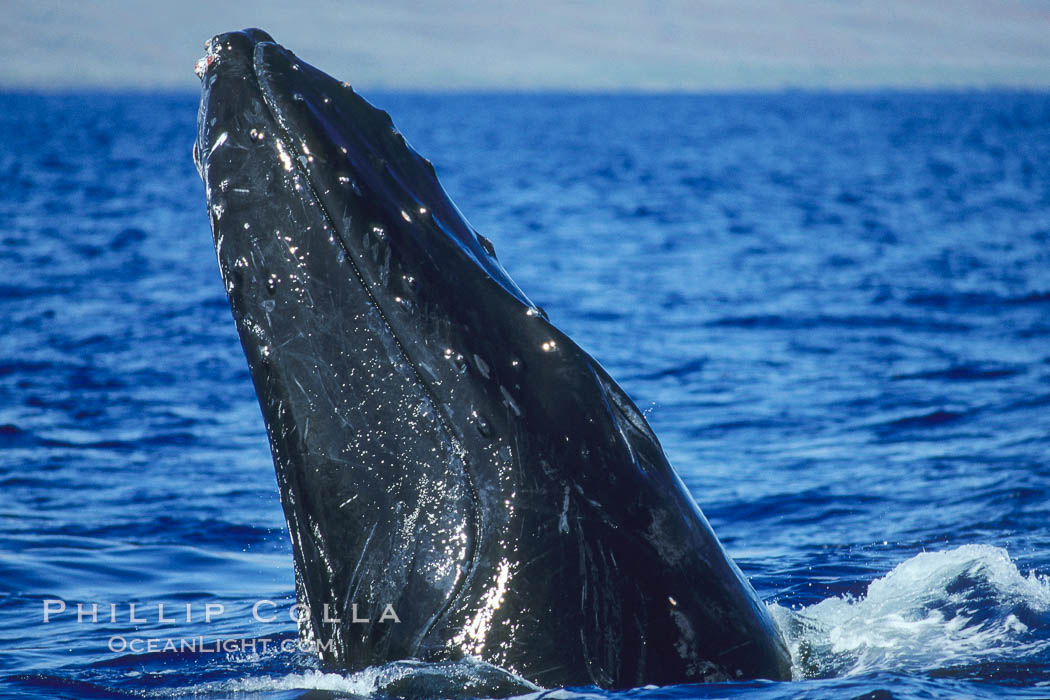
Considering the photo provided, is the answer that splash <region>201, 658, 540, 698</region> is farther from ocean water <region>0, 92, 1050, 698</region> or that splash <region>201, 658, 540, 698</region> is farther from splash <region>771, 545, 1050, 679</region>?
splash <region>771, 545, 1050, 679</region>

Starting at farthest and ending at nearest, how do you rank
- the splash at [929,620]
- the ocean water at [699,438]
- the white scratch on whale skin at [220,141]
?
the ocean water at [699,438] < the splash at [929,620] < the white scratch on whale skin at [220,141]

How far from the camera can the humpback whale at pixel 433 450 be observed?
4.32 m

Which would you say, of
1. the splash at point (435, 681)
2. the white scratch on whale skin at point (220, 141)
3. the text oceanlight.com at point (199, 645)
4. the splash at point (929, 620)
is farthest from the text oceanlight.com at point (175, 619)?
the splash at point (929, 620)

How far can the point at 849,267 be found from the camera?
27.3 meters

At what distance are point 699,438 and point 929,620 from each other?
278 inches

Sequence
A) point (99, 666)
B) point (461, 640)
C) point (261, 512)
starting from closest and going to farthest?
point (461, 640) < point (99, 666) < point (261, 512)

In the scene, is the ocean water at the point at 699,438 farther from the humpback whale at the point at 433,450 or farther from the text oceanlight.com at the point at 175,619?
the humpback whale at the point at 433,450

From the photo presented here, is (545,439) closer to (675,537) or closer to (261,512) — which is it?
(675,537)

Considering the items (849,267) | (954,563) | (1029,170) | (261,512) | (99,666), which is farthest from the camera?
(1029,170)

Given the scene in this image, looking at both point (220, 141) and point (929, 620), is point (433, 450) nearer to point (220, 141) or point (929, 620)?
point (220, 141)

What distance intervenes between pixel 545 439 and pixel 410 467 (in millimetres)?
499

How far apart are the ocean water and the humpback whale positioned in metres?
0.20

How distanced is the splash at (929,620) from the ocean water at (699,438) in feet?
0.07

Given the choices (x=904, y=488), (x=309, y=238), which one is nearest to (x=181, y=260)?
(x=904, y=488)
